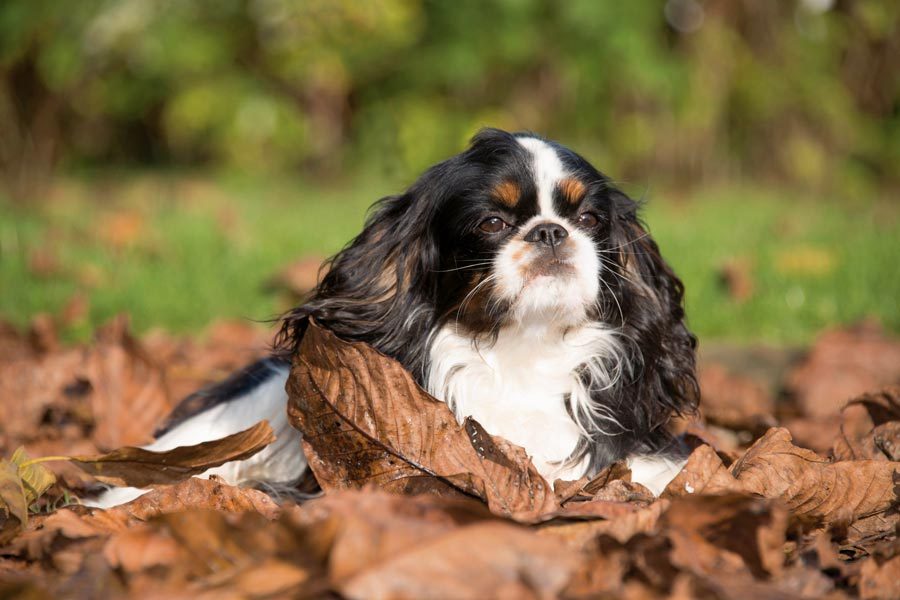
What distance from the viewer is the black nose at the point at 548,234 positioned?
2740mm

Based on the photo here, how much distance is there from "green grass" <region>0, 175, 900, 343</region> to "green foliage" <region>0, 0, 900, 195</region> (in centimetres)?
161

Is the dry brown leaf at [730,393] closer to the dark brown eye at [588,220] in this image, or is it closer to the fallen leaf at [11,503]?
the dark brown eye at [588,220]

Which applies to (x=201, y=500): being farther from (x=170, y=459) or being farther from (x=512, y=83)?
(x=512, y=83)

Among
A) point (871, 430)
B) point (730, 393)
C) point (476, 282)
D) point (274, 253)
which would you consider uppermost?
point (476, 282)

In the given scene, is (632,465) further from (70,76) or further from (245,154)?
(245,154)

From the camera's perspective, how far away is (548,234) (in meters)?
2.74

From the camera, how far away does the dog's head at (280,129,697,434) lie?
9.15 ft

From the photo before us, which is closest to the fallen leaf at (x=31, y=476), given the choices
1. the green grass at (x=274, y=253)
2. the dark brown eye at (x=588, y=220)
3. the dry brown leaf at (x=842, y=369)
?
the dark brown eye at (x=588, y=220)

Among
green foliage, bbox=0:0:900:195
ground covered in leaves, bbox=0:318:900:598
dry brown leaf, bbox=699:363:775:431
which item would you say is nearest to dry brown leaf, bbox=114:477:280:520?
ground covered in leaves, bbox=0:318:900:598

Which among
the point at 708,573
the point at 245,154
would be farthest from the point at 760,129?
the point at 708,573

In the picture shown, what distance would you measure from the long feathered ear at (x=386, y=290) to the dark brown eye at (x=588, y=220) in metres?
0.43

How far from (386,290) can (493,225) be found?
0.40 metres

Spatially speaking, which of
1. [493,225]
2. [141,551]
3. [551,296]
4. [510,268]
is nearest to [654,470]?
[551,296]

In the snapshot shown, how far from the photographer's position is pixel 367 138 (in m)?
11.6
